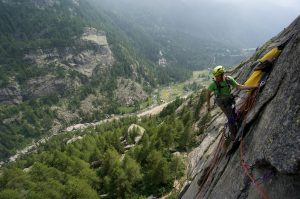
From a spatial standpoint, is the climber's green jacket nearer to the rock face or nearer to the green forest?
the rock face

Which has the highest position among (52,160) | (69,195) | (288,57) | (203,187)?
(288,57)

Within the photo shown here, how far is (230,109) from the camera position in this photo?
21.7m

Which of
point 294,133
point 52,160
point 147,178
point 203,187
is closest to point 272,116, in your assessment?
point 294,133

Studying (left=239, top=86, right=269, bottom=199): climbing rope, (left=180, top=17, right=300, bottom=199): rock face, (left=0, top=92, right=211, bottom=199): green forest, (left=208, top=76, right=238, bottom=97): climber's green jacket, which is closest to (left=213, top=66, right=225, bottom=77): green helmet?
(left=208, top=76, right=238, bottom=97): climber's green jacket

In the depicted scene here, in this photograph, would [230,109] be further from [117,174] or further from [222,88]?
[117,174]

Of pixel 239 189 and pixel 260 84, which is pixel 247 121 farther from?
pixel 239 189

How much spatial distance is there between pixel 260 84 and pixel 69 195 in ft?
204

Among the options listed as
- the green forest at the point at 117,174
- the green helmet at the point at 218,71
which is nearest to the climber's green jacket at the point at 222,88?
the green helmet at the point at 218,71

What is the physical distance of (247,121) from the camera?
19969 millimetres

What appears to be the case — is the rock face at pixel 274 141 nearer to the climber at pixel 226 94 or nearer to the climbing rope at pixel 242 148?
the climbing rope at pixel 242 148

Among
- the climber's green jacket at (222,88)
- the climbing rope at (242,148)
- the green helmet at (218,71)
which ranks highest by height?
the green helmet at (218,71)

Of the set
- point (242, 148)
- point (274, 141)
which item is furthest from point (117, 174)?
point (274, 141)

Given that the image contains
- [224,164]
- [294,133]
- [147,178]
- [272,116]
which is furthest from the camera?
[147,178]

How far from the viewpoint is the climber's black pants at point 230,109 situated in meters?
21.5
